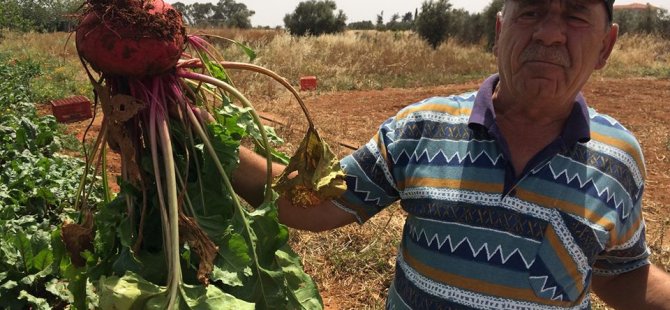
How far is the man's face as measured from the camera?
1.40 metres

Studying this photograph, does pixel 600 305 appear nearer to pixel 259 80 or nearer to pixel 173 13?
pixel 173 13

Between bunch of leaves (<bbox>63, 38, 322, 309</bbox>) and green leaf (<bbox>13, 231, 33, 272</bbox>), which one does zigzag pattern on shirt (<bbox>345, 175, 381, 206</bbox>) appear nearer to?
bunch of leaves (<bbox>63, 38, 322, 309</bbox>)

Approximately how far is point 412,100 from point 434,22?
11.2 m

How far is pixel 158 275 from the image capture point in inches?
45.2

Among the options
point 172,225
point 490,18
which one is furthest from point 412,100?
point 490,18

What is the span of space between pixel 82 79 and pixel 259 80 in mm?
4366

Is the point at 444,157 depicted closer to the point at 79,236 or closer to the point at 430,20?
the point at 79,236

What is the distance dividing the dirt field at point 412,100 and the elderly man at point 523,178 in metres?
1.93

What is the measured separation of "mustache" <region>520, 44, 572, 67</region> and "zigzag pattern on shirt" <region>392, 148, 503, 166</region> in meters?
0.27

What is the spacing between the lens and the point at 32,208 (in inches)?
158

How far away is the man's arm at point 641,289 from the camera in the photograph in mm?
1595

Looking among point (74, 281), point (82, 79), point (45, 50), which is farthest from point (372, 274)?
point (45, 50)

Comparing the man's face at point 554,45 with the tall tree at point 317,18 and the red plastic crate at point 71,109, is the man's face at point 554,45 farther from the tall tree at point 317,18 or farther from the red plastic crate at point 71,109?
the tall tree at point 317,18

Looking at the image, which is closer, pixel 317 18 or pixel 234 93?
pixel 234 93
